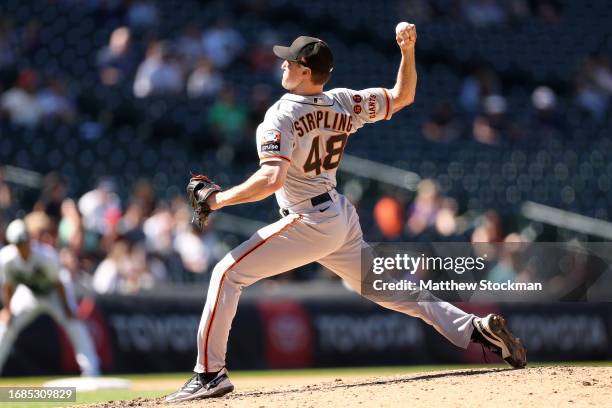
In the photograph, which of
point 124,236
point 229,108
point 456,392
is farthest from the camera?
point 229,108

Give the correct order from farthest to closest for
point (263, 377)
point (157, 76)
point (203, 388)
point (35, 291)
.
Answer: point (157, 76) < point (263, 377) < point (35, 291) < point (203, 388)

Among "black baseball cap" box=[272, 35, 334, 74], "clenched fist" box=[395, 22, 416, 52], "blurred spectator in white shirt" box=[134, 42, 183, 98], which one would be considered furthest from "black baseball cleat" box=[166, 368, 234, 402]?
"blurred spectator in white shirt" box=[134, 42, 183, 98]

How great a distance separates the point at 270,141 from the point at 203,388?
1.35 metres

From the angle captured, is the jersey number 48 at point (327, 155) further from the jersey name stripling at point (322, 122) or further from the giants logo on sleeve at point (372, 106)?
the giants logo on sleeve at point (372, 106)

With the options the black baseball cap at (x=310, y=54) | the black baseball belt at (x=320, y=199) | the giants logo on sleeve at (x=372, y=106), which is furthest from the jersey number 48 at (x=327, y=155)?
the black baseball cap at (x=310, y=54)

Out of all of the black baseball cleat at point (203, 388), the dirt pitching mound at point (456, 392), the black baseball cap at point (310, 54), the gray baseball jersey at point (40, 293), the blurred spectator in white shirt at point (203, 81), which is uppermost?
the blurred spectator in white shirt at point (203, 81)

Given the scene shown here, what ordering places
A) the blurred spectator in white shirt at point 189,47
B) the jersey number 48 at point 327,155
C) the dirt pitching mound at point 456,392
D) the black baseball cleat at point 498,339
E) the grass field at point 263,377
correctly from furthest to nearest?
the blurred spectator in white shirt at point 189,47
the grass field at point 263,377
the black baseball cleat at point 498,339
the jersey number 48 at point 327,155
the dirt pitching mound at point 456,392

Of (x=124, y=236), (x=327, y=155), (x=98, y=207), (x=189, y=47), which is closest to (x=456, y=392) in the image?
(x=327, y=155)

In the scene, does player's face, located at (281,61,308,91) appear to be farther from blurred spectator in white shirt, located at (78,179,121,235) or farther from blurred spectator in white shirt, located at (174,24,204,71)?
blurred spectator in white shirt, located at (174,24,204,71)

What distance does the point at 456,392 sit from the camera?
548 cm

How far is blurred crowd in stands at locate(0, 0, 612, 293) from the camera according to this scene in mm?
12148

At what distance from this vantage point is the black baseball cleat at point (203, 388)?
5680 mm

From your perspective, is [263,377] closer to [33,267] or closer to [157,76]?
[33,267]

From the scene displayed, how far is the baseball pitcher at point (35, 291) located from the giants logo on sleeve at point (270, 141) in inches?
197
